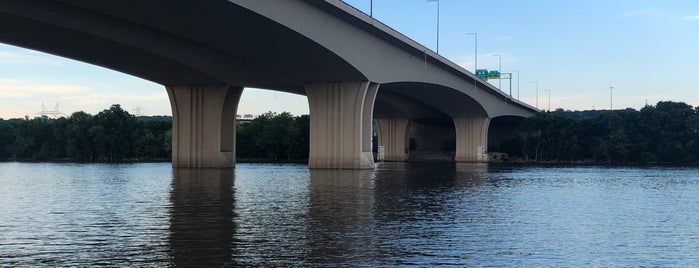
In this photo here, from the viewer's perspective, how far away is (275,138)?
143m

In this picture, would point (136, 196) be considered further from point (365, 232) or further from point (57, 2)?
point (57, 2)

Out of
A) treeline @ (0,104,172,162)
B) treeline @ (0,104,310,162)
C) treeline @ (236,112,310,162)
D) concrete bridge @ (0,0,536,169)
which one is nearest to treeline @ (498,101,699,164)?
treeline @ (236,112,310,162)

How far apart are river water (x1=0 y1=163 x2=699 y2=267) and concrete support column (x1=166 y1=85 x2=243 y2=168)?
131ft

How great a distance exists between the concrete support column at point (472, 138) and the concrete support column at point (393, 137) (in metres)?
13.7

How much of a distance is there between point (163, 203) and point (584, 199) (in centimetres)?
1986

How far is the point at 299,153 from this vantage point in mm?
142750

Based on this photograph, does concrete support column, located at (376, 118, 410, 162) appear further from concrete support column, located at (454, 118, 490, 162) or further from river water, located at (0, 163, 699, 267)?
river water, located at (0, 163, 699, 267)

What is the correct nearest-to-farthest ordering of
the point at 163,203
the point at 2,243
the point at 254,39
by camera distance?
1. the point at 2,243
2. the point at 163,203
3. the point at 254,39

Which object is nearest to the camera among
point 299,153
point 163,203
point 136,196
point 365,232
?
point 365,232

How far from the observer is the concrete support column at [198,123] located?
77812mm

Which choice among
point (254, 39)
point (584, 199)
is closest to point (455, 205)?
point (584, 199)

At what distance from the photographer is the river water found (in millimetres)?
17559

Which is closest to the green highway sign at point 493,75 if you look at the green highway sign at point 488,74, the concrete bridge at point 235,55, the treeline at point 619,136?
the green highway sign at point 488,74

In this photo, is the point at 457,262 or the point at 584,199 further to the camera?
the point at 584,199
